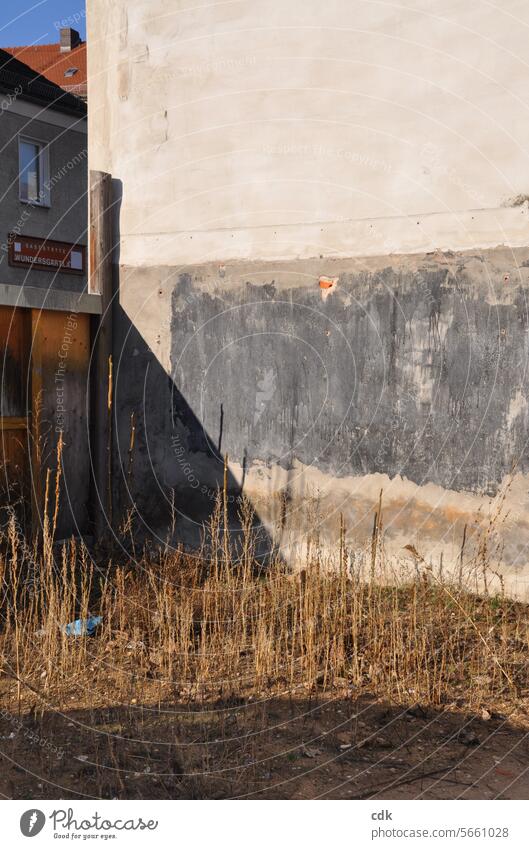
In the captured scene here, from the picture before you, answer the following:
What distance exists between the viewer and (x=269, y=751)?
425 centimetres

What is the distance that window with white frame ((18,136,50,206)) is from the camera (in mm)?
16641

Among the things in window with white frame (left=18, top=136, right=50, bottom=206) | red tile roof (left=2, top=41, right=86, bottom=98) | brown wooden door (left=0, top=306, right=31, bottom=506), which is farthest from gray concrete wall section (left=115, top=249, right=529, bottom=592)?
red tile roof (left=2, top=41, right=86, bottom=98)

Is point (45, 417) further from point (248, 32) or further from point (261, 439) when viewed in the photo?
point (248, 32)

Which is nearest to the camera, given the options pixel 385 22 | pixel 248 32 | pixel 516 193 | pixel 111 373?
pixel 516 193

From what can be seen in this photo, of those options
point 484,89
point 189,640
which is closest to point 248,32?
point 484,89

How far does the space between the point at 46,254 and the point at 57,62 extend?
352 inches

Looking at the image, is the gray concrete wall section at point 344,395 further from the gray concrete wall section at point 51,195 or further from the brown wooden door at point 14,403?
the gray concrete wall section at point 51,195

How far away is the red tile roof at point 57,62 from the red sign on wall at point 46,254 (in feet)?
14.7

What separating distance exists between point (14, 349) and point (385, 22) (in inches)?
160

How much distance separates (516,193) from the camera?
21.1ft
